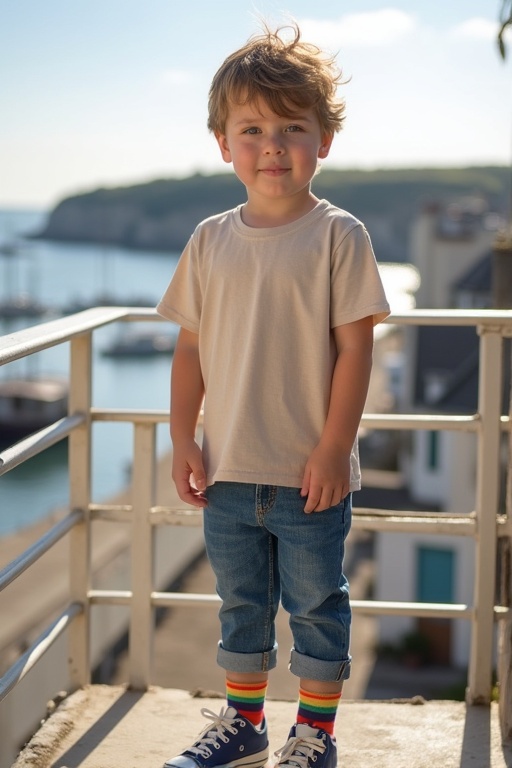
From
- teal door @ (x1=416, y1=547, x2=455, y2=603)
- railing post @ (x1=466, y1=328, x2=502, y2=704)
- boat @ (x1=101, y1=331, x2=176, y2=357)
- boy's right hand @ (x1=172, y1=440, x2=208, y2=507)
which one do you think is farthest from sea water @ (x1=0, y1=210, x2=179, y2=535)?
teal door @ (x1=416, y1=547, x2=455, y2=603)

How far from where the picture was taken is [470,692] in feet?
7.16

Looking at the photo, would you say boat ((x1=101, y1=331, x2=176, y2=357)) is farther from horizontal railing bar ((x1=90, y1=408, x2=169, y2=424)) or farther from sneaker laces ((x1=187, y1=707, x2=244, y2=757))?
sneaker laces ((x1=187, y1=707, x2=244, y2=757))

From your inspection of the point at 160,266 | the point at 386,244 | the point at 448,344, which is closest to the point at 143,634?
the point at 448,344

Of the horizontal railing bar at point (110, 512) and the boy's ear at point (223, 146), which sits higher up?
the boy's ear at point (223, 146)

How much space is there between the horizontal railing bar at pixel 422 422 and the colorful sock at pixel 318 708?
22.2 inches

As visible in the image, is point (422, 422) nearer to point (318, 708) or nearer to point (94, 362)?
point (318, 708)

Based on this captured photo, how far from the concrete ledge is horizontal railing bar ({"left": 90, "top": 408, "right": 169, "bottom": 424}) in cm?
58

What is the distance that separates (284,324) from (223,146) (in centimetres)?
31

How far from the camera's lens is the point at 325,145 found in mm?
1679

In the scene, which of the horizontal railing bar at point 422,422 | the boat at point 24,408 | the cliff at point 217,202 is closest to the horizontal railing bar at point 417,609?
the horizontal railing bar at point 422,422

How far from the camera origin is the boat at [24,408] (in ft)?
133

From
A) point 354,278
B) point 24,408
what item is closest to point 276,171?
point 354,278

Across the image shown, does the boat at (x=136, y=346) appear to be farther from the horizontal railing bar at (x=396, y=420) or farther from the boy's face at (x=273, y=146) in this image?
the boy's face at (x=273, y=146)

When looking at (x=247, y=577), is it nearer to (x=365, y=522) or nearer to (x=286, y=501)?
(x=286, y=501)
